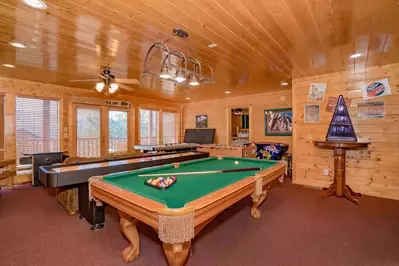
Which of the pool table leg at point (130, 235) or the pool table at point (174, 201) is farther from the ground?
the pool table at point (174, 201)

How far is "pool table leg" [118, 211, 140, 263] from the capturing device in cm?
194

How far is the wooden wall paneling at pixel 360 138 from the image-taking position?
3.72 m

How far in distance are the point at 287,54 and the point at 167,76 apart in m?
2.01

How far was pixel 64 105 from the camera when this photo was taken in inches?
217

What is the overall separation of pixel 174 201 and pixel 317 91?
4193mm

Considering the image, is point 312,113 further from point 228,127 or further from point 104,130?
point 104,130

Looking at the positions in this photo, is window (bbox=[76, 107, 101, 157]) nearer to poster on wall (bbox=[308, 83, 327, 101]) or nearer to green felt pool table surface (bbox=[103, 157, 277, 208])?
green felt pool table surface (bbox=[103, 157, 277, 208])

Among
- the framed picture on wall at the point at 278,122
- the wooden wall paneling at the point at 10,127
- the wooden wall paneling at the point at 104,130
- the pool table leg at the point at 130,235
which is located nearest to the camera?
the pool table leg at the point at 130,235

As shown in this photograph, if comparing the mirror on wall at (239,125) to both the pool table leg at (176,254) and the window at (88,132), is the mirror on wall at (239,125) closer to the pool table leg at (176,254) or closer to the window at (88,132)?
the window at (88,132)

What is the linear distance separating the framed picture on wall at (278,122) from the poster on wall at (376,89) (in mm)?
2170

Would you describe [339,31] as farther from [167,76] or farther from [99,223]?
[99,223]

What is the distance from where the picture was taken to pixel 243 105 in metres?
7.05

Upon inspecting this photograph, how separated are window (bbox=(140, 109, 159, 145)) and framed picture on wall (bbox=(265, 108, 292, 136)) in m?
4.03

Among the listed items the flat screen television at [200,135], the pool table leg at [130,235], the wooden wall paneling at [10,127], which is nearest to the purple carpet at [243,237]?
the pool table leg at [130,235]
